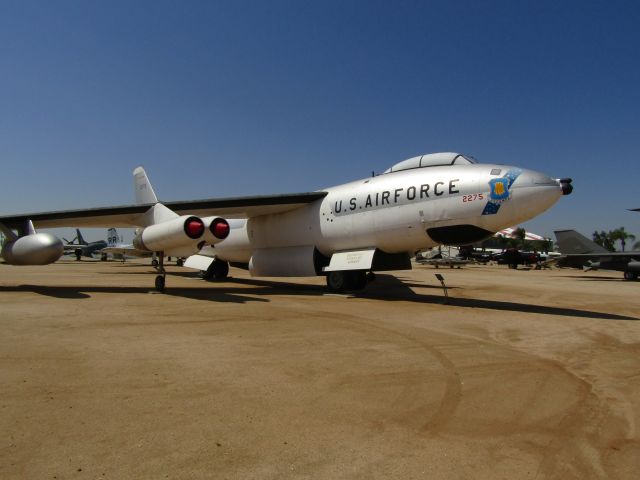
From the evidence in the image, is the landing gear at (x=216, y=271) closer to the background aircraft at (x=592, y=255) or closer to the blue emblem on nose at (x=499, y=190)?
the blue emblem on nose at (x=499, y=190)

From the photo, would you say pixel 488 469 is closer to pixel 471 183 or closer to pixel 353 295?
pixel 471 183

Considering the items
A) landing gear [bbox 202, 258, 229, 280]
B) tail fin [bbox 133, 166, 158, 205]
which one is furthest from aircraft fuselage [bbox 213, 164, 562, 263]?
tail fin [bbox 133, 166, 158, 205]

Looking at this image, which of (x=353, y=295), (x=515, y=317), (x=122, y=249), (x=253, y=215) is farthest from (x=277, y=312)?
(x=122, y=249)

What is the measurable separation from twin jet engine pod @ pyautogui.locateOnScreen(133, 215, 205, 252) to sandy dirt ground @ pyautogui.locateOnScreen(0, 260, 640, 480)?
3914mm

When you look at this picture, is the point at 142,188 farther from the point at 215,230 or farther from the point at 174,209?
the point at 215,230

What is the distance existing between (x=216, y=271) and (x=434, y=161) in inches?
434

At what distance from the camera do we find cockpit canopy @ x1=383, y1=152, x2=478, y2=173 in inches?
435

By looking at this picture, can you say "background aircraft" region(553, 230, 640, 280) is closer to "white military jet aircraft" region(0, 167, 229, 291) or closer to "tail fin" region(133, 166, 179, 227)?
"white military jet aircraft" region(0, 167, 229, 291)

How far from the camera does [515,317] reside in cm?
855

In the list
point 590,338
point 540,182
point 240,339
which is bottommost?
point 590,338

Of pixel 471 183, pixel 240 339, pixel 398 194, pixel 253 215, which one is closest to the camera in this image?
pixel 240 339

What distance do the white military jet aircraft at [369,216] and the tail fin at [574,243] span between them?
19.3m

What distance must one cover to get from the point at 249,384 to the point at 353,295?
830cm

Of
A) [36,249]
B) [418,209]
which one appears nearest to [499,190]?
[418,209]
